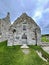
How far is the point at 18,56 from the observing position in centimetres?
4944

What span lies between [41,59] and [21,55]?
5098mm

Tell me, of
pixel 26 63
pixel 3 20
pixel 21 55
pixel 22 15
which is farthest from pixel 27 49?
pixel 3 20

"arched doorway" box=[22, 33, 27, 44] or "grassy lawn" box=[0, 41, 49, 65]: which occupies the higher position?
"arched doorway" box=[22, 33, 27, 44]

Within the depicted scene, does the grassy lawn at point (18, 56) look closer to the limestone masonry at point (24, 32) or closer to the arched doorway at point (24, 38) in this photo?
the limestone masonry at point (24, 32)

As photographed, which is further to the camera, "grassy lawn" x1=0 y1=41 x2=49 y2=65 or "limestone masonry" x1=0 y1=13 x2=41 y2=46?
"limestone masonry" x1=0 y1=13 x2=41 y2=46

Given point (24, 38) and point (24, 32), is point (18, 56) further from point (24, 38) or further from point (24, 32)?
point (24, 32)

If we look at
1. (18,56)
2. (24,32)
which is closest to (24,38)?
(24,32)

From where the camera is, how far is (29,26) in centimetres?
5650

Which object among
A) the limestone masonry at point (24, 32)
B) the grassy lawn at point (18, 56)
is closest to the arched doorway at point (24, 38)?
the limestone masonry at point (24, 32)

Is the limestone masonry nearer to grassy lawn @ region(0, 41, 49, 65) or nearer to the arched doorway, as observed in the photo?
the arched doorway

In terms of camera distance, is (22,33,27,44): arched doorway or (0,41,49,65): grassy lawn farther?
(22,33,27,44): arched doorway

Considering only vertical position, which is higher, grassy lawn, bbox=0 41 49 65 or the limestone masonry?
the limestone masonry

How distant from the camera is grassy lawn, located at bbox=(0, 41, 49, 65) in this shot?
47000 mm

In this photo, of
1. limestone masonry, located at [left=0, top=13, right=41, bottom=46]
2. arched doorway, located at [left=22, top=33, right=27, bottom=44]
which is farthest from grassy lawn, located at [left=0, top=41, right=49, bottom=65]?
arched doorway, located at [left=22, top=33, right=27, bottom=44]
